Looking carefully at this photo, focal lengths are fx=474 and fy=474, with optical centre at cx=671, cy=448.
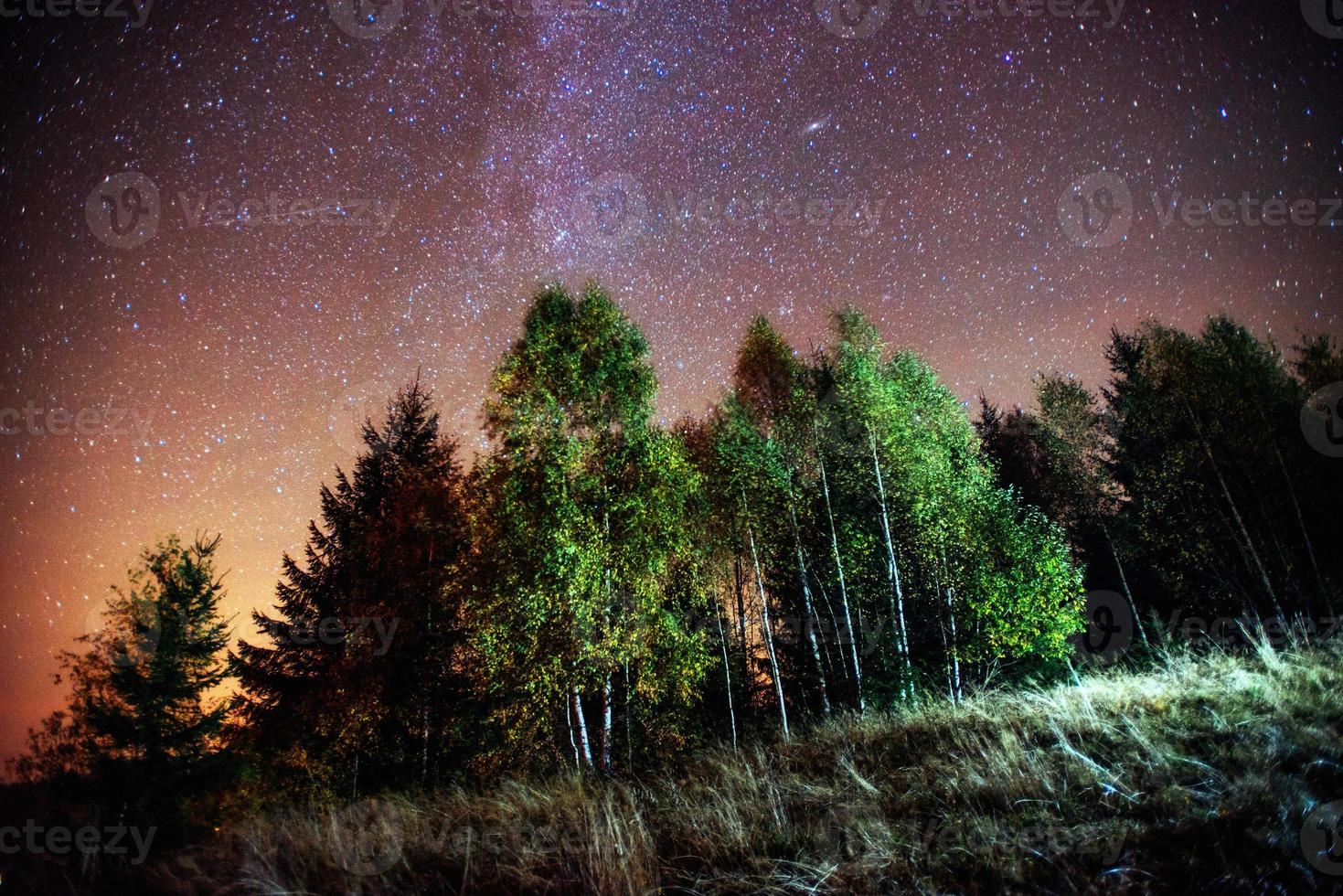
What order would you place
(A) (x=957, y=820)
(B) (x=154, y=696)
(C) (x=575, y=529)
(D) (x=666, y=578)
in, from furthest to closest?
(B) (x=154, y=696), (D) (x=666, y=578), (C) (x=575, y=529), (A) (x=957, y=820)

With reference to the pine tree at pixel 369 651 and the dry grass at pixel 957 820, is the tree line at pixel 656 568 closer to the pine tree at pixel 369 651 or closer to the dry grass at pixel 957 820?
the pine tree at pixel 369 651

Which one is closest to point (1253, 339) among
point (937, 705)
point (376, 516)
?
point (937, 705)

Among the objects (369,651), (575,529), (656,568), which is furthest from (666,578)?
(369,651)

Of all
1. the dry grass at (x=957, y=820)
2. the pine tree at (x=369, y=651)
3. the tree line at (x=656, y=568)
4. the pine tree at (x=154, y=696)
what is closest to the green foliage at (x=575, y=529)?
the tree line at (x=656, y=568)

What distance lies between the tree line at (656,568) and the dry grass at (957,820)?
4.11 meters

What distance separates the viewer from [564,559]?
9.66 metres

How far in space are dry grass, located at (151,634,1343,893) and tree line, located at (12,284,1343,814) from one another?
411 cm

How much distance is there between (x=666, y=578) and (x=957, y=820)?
843 cm

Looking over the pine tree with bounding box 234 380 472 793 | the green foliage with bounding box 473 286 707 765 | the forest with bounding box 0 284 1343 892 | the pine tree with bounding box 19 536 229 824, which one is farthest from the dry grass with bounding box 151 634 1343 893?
the pine tree with bounding box 19 536 229 824

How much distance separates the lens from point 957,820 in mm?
3225

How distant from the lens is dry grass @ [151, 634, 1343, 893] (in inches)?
101

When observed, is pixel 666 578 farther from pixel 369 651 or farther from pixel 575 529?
pixel 369 651

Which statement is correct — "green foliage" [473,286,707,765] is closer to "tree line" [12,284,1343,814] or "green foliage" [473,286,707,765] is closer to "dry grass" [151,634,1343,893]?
"tree line" [12,284,1343,814]

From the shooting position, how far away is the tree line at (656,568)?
1052 centimetres
